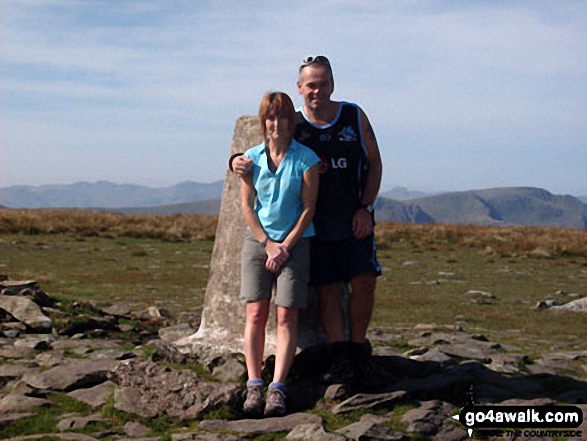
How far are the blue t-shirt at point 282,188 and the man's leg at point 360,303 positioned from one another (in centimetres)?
66

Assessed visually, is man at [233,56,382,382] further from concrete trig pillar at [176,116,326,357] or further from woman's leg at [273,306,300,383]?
concrete trig pillar at [176,116,326,357]

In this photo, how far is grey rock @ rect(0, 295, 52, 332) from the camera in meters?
10.1

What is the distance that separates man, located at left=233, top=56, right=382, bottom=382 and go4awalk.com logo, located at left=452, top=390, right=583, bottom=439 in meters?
1.10

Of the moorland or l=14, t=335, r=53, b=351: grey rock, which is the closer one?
l=14, t=335, r=53, b=351: grey rock

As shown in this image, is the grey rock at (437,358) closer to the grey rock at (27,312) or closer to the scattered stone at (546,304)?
the grey rock at (27,312)

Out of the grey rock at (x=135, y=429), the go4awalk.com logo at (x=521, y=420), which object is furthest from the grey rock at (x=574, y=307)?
the grey rock at (x=135, y=429)

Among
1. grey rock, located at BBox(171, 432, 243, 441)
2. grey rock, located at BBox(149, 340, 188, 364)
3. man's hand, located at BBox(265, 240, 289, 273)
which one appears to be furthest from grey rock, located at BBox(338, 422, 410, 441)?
grey rock, located at BBox(149, 340, 188, 364)

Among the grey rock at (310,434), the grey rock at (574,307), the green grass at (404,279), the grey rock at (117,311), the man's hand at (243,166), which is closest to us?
the grey rock at (310,434)

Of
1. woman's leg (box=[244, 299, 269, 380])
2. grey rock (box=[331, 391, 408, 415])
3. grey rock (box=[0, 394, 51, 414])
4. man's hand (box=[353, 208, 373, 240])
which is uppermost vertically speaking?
man's hand (box=[353, 208, 373, 240])

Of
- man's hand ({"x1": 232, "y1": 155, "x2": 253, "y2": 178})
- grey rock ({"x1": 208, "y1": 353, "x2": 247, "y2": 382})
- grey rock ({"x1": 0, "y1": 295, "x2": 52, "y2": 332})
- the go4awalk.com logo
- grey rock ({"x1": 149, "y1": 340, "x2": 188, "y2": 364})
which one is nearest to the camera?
the go4awalk.com logo

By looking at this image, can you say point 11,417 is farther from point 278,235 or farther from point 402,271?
point 402,271

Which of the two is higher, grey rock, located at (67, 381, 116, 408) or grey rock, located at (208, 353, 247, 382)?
grey rock, located at (208, 353, 247, 382)

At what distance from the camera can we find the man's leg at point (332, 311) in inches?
271

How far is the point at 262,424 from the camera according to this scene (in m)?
5.99
